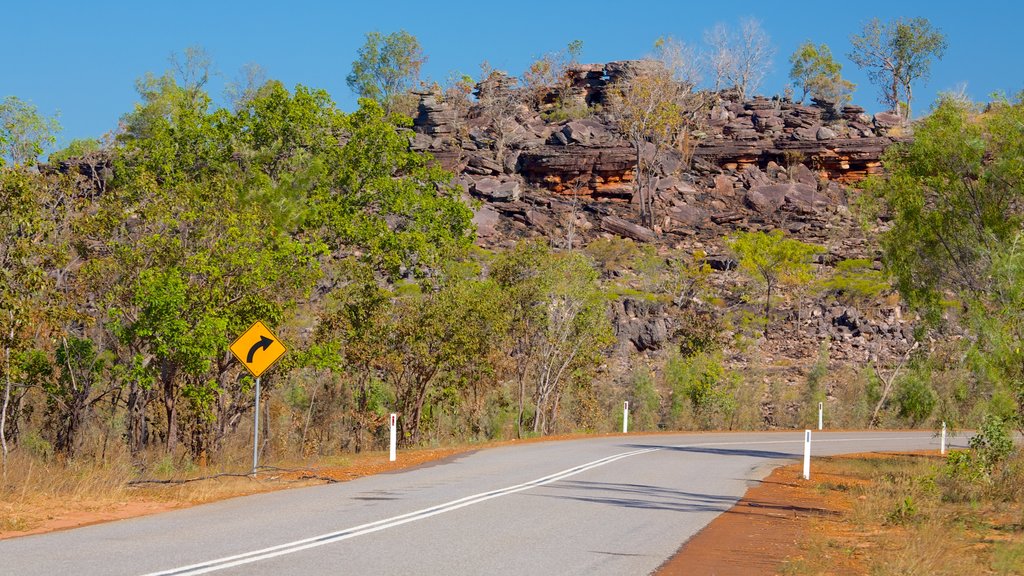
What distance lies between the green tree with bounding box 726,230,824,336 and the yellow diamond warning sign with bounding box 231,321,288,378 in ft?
195

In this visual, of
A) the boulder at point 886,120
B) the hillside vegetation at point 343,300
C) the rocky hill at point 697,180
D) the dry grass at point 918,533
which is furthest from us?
the boulder at point 886,120

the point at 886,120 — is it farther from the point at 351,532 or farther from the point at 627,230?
the point at 351,532

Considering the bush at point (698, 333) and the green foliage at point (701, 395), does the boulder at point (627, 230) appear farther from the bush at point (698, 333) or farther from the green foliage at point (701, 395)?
the green foliage at point (701, 395)

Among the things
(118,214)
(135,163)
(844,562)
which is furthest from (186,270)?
(844,562)

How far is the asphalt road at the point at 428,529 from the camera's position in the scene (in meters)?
9.23

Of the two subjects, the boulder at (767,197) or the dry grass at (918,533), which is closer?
the dry grass at (918,533)

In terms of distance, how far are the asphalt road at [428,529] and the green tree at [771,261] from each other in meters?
54.8

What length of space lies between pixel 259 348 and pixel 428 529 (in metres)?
7.90

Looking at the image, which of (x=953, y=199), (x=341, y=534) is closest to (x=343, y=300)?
(x=953, y=199)

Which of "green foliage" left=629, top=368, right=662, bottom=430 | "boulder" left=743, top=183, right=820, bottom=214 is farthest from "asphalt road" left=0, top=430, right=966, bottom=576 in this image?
"boulder" left=743, top=183, right=820, bottom=214

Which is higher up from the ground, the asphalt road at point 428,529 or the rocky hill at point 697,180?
the rocky hill at point 697,180

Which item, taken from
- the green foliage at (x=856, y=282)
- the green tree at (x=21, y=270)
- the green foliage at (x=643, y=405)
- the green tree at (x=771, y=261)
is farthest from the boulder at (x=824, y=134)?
the green tree at (x=21, y=270)

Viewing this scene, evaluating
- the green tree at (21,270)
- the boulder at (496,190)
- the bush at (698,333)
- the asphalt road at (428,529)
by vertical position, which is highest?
the boulder at (496,190)

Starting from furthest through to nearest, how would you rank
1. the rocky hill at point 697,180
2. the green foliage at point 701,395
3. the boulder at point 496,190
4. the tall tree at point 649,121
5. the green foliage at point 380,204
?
the tall tree at point 649,121
the boulder at point 496,190
the rocky hill at point 697,180
the green foliage at point 701,395
the green foliage at point 380,204
